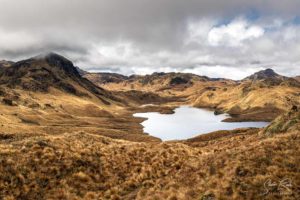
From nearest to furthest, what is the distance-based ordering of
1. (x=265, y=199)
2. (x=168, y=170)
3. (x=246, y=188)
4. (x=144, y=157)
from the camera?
(x=265, y=199)
(x=246, y=188)
(x=168, y=170)
(x=144, y=157)

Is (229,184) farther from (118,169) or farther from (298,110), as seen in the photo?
(298,110)

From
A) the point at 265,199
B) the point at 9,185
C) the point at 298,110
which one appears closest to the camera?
the point at 265,199

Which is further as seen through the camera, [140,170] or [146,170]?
[140,170]

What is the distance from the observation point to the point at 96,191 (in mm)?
30672

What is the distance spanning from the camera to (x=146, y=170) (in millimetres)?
34344

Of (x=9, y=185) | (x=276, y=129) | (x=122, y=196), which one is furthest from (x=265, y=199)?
(x=276, y=129)

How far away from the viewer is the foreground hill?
22.8 meters

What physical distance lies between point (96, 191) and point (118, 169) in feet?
15.1

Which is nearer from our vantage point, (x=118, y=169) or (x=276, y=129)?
(x=118, y=169)

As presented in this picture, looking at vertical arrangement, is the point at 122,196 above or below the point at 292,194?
below

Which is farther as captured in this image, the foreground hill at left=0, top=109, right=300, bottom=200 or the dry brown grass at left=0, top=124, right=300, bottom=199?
the dry brown grass at left=0, top=124, right=300, bottom=199

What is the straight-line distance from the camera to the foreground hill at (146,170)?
22766mm

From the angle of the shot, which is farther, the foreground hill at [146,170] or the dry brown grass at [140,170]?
the dry brown grass at [140,170]

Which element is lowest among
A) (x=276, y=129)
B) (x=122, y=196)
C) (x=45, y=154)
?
(x=122, y=196)
